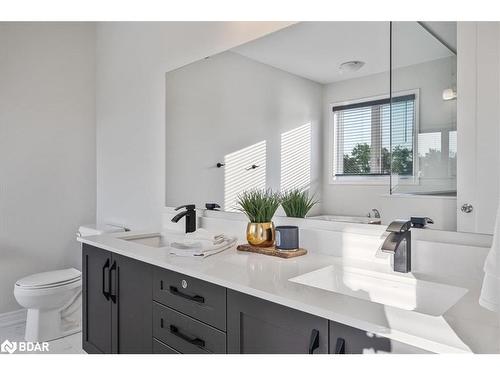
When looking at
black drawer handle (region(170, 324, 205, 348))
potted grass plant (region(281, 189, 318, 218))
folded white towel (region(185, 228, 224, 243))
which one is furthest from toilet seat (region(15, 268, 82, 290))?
potted grass plant (region(281, 189, 318, 218))

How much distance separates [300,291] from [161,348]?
2.54 ft

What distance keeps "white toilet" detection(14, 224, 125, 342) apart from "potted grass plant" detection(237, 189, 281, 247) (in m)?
1.55

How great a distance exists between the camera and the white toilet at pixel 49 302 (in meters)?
2.43

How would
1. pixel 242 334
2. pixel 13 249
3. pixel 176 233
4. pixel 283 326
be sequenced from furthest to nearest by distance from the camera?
pixel 13 249 < pixel 176 233 < pixel 242 334 < pixel 283 326

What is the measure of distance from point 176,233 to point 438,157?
155 centimetres

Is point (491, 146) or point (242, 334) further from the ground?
point (491, 146)

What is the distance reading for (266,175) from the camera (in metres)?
1.92

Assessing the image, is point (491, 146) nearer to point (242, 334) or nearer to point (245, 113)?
point (242, 334)

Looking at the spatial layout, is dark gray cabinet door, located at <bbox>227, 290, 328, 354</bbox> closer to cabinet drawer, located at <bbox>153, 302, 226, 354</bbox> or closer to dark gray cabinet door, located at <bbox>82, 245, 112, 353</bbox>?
cabinet drawer, located at <bbox>153, 302, 226, 354</bbox>

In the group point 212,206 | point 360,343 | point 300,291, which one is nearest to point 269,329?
point 300,291

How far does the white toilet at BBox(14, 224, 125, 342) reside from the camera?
2432mm

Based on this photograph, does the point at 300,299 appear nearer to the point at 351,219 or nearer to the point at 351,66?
the point at 351,219

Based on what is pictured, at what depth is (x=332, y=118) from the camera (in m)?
1.66

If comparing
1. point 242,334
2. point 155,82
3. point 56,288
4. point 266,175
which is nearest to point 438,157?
point 266,175
